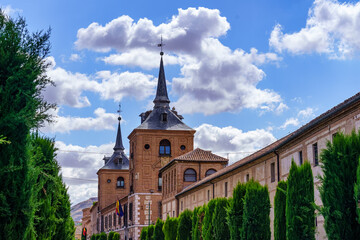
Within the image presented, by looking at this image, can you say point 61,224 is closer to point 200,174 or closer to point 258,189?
point 258,189

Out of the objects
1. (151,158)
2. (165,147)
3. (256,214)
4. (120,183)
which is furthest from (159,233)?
(120,183)

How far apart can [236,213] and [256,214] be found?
4.87 ft

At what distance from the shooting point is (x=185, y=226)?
35.1m

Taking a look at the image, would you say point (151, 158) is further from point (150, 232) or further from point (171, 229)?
point (171, 229)

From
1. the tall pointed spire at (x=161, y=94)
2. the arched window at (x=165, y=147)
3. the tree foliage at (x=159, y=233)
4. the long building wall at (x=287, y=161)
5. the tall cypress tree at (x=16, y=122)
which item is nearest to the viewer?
the tall cypress tree at (x=16, y=122)

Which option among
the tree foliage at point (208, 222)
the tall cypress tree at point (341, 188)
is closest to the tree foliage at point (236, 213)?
the tree foliage at point (208, 222)

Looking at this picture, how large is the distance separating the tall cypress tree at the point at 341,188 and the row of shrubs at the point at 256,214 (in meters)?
1.04

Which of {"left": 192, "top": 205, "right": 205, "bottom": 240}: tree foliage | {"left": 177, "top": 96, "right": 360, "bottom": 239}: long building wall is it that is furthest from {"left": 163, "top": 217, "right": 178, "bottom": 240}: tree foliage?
{"left": 192, "top": 205, "right": 205, "bottom": 240}: tree foliage

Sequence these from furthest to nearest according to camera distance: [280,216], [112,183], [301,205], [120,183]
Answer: [120,183] → [112,183] → [280,216] → [301,205]

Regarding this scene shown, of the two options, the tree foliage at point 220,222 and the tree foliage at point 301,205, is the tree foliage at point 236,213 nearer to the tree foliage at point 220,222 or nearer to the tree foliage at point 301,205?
the tree foliage at point 220,222

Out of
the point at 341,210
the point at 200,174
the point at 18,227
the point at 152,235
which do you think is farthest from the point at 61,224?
the point at 200,174

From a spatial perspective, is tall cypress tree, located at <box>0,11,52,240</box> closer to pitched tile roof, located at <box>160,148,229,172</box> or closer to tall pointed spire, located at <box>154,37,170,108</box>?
pitched tile roof, located at <box>160,148,229,172</box>

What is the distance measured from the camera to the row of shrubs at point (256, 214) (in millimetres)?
18516

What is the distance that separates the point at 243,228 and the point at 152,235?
21823 mm
